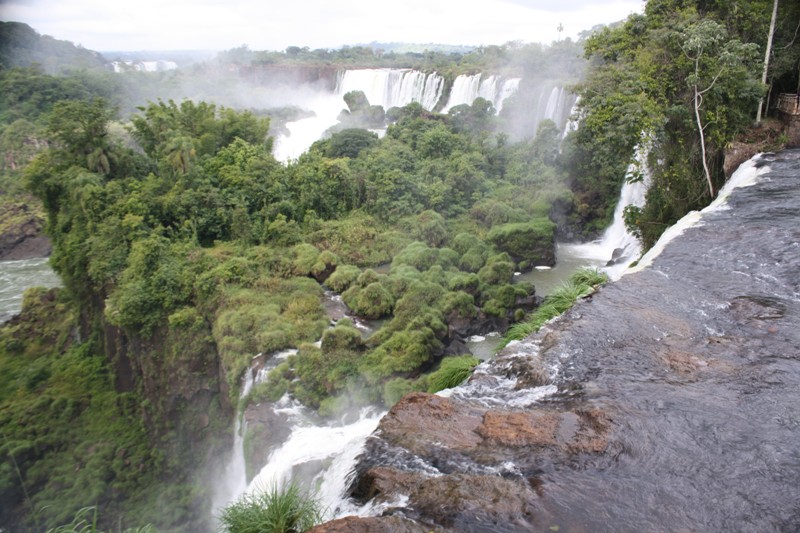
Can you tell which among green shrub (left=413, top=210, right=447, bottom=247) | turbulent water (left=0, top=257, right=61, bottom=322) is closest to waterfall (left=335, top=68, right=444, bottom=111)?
green shrub (left=413, top=210, right=447, bottom=247)

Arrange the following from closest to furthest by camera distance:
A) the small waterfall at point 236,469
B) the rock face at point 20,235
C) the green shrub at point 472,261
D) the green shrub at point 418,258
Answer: the small waterfall at point 236,469, the green shrub at point 418,258, the green shrub at point 472,261, the rock face at point 20,235

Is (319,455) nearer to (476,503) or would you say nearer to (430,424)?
(430,424)

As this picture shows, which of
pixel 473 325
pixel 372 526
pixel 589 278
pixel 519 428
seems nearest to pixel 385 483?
pixel 372 526

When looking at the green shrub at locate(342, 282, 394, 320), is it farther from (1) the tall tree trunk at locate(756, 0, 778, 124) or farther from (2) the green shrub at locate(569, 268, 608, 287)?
(1) the tall tree trunk at locate(756, 0, 778, 124)

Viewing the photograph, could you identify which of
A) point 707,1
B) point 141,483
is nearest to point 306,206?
point 141,483

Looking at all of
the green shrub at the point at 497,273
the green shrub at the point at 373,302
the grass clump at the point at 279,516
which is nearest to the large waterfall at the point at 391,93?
the green shrub at the point at 497,273

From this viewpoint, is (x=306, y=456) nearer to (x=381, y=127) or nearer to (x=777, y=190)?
(x=777, y=190)

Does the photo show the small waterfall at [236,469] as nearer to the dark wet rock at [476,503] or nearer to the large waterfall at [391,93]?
the dark wet rock at [476,503]
